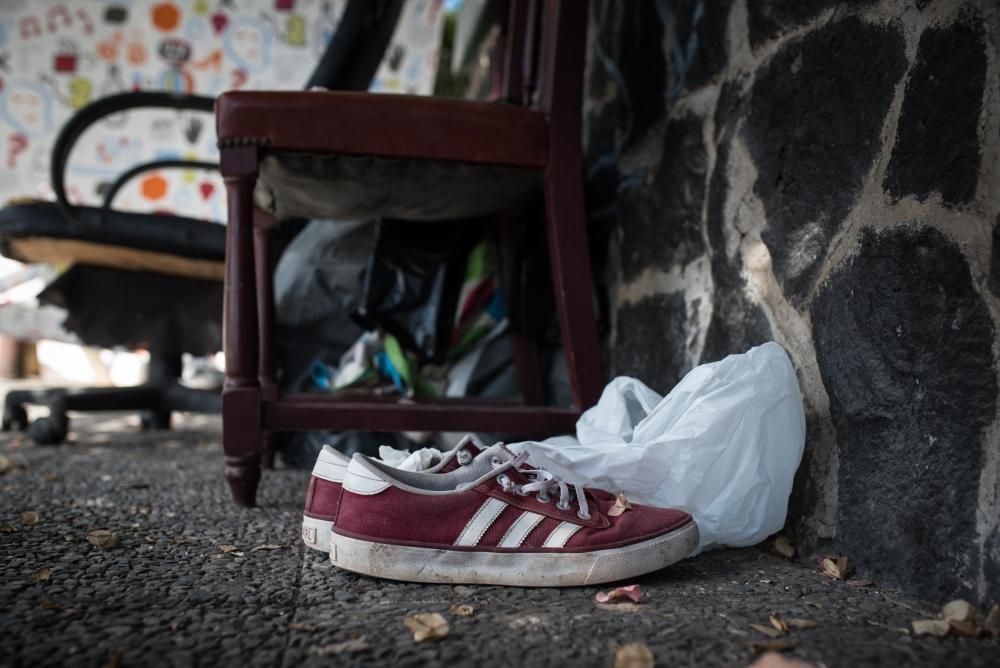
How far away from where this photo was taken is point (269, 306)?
182 centimetres

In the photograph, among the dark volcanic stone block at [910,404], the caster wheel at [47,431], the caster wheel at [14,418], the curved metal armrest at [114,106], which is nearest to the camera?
the dark volcanic stone block at [910,404]

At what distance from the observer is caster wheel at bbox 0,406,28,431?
2498 mm

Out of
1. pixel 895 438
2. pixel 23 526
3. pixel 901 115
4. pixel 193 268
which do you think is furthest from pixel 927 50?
pixel 193 268

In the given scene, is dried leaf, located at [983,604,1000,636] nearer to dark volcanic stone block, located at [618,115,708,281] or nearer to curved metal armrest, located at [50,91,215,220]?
dark volcanic stone block, located at [618,115,708,281]

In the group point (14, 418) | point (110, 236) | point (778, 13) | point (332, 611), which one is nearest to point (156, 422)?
point (14, 418)

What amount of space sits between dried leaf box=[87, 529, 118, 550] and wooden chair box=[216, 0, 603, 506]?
24 centimetres

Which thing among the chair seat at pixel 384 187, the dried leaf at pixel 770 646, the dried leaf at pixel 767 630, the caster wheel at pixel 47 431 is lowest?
the caster wheel at pixel 47 431

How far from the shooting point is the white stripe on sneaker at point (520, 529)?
879 millimetres

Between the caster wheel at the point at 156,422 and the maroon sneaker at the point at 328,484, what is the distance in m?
1.90

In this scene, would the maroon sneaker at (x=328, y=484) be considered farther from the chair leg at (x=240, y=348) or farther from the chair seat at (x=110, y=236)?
the chair seat at (x=110, y=236)

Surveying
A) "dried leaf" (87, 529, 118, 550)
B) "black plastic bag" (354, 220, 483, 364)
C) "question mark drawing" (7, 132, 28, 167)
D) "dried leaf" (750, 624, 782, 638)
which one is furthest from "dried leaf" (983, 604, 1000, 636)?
"question mark drawing" (7, 132, 28, 167)

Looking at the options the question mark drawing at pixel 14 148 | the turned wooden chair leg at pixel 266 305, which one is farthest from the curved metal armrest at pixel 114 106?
the question mark drawing at pixel 14 148

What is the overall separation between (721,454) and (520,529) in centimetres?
32

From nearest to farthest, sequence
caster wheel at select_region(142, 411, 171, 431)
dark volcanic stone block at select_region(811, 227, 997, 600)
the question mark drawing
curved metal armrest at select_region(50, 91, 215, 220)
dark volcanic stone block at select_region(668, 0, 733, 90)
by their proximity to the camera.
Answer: dark volcanic stone block at select_region(811, 227, 997, 600) → dark volcanic stone block at select_region(668, 0, 733, 90) → curved metal armrest at select_region(50, 91, 215, 220) → caster wheel at select_region(142, 411, 171, 431) → the question mark drawing
